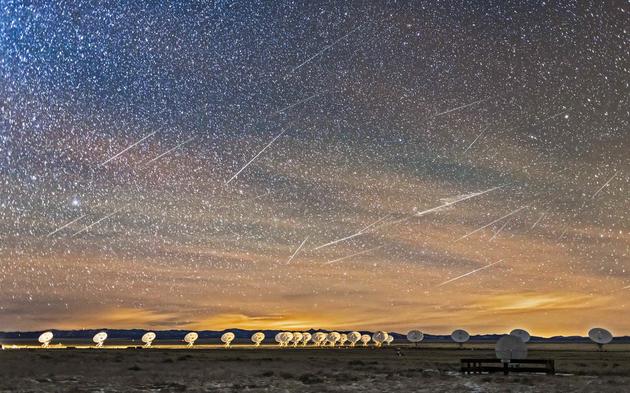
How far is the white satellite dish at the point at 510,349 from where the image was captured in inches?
1720

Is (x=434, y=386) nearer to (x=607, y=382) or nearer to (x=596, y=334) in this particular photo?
(x=607, y=382)

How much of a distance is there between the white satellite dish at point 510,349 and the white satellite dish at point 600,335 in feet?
203

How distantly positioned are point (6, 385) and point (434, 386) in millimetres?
21920

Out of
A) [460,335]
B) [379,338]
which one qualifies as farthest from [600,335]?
[379,338]

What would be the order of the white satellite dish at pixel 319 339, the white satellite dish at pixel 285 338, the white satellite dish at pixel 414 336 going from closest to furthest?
the white satellite dish at pixel 414 336 < the white satellite dish at pixel 285 338 < the white satellite dish at pixel 319 339

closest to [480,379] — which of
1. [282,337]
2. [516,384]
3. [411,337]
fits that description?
[516,384]

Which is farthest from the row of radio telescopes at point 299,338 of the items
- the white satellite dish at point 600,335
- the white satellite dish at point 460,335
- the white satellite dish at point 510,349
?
the white satellite dish at point 510,349

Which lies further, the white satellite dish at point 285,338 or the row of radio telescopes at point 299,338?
the white satellite dish at point 285,338

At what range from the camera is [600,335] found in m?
99.3

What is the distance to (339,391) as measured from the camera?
31078mm

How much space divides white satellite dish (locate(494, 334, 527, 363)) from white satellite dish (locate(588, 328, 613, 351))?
61890mm

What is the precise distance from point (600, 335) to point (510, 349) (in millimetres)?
64436

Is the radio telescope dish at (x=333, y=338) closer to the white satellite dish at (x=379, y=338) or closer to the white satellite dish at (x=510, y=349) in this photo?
the white satellite dish at (x=379, y=338)

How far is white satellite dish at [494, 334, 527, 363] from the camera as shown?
4369 centimetres
